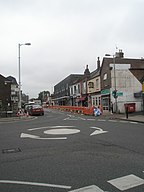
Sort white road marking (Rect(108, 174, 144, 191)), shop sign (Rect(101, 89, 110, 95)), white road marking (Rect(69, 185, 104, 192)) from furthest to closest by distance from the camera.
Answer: shop sign (Rect(101, 89, 110, 95)), white road marking (Rect(108, 174, 144, 191)), white road marking (Rect(69, 185, 104, 192))

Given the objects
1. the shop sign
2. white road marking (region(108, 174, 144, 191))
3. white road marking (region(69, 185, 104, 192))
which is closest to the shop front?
the shop sign

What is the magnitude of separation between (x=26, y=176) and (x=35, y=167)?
0.83 meters

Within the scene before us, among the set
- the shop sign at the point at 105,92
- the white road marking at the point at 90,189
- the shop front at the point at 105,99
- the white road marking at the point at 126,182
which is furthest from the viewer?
the shop front at the point at 105,99

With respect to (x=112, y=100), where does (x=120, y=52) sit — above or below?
above

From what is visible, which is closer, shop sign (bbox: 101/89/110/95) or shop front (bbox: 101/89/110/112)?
shop sign (bbox: 101/89/110/95)

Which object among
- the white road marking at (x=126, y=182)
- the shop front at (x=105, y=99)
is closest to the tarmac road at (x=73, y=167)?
the white road marking at (x=126, y=182)

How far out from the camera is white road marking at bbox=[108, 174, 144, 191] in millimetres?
5450

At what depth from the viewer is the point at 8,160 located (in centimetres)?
818

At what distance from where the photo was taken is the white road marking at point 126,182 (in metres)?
5.45

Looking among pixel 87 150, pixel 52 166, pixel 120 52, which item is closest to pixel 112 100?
pixel 120 52

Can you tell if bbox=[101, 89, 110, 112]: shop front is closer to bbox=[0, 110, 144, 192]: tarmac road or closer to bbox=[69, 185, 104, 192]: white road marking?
bbox=[0, 110, 144, 192]: tarmac road

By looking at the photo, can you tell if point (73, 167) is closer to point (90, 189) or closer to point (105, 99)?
point (90, 189)

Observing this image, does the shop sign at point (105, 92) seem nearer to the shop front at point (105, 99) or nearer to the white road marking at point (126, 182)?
the shop front at point (105, 99)

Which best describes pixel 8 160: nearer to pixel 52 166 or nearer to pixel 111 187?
pixel 52 166
